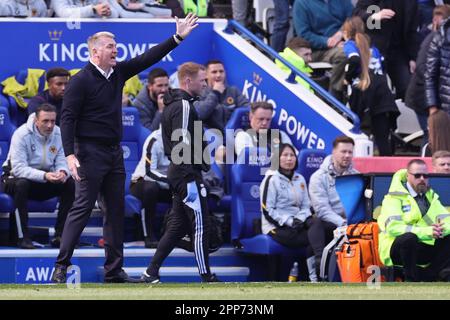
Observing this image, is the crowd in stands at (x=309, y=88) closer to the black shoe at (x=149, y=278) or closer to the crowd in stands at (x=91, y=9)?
the crowd in stands at (x=91, y=9)

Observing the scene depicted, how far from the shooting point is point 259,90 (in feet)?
54.5

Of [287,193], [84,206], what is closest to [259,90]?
[287,193]

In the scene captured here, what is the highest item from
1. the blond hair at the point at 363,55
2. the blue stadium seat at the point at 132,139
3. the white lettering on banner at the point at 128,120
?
the blond hair at the point at 363,55

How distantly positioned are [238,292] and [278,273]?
3425mm

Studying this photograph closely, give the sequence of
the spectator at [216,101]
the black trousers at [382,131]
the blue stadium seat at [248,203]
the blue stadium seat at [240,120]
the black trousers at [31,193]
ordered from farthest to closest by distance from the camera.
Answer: the black trousers at [382,131] → the spectator at [216,101] → the blue stadium seat at [240,120] → the blue stadium seat at [248,203] → the black trousers at [31,193]

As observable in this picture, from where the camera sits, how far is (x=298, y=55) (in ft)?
56.1

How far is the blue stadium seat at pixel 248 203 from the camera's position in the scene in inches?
572

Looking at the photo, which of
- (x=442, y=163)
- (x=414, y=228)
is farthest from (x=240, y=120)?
(x=414, y=228)

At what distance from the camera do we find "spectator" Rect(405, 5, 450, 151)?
53.9 ft

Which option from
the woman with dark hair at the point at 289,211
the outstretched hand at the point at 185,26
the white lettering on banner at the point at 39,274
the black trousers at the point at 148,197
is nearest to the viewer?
the outstretched hand at the point at 185,26

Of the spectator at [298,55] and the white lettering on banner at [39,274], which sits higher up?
the spectator at [298,55]

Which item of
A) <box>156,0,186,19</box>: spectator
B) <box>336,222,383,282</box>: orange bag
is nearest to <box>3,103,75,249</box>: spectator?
<box>336,222,383,282</box>: orange bag

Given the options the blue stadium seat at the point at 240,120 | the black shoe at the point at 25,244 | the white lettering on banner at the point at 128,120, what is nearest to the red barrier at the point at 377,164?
the blue stadium seat at the point at 240,120

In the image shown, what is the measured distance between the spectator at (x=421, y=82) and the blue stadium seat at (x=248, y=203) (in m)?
2.30
